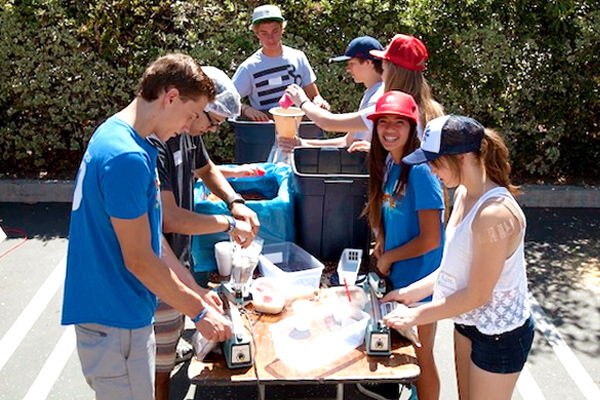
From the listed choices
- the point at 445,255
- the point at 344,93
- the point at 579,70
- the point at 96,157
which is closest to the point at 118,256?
the point at 96,157

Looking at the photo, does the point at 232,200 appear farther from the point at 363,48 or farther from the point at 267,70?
the point at 267,70

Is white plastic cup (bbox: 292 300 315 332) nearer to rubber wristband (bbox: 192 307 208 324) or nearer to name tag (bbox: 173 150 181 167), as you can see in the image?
rubber wristband (bbox: 192 307 208 324)

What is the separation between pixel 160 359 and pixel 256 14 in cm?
325

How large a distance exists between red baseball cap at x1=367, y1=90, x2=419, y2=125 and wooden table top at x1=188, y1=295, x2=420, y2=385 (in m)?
1.09

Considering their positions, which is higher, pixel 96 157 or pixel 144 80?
pixel 144 80

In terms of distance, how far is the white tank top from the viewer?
9.22 feet

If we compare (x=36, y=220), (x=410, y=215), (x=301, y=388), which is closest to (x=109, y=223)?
(x=410, y=215)

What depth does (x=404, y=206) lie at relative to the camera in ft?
11.0

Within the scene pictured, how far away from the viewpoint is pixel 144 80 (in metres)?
2.67

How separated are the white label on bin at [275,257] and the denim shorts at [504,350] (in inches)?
48.5

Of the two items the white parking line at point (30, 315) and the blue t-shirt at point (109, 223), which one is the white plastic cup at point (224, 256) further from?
the white parking line at point (30, 315)

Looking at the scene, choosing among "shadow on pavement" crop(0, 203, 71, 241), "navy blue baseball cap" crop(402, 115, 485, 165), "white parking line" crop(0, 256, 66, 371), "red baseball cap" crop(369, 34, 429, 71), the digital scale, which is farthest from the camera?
"shadow on pavement" crop(0, 203, 71, 241)

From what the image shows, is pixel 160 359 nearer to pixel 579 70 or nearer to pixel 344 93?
pixel 344 93

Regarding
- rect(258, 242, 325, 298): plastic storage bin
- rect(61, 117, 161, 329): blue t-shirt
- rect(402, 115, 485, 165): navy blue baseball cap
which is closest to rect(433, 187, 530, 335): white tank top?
rect(402, 115, 485, 165): navy blue baseball cap
